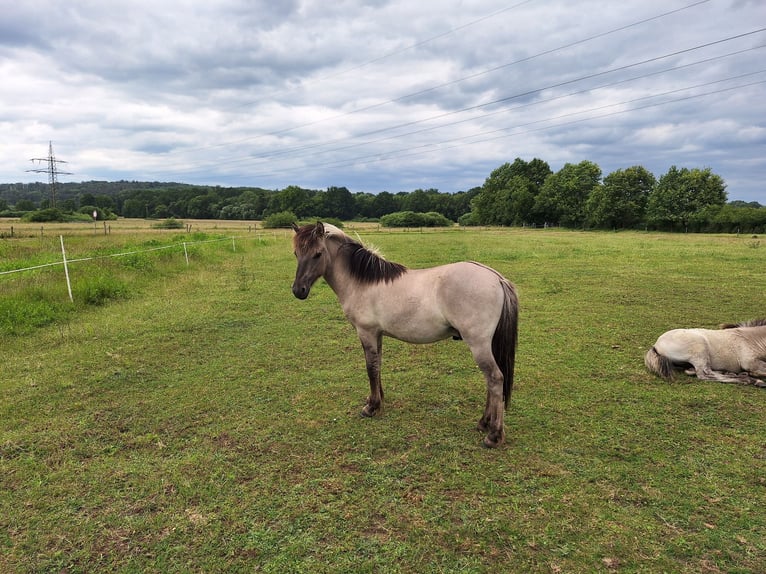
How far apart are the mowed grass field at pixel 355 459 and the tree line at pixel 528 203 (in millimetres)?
49693

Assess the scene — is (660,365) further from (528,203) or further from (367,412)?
(528,203)

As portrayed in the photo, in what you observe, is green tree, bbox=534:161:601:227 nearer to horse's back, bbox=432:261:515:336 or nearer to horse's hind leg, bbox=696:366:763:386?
horse's hind leg, bbox=696:366:763:386

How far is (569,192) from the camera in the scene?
58.4 m

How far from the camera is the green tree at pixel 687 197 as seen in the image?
151 feet

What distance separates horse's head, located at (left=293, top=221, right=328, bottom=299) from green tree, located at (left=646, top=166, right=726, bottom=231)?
55.1m

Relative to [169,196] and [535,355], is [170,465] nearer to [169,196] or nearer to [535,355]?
[535,355]

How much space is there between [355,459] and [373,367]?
96 centimetres

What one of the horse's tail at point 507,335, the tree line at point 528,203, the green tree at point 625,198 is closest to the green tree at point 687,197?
the tree line at point 528,203

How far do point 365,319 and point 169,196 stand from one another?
10089cm

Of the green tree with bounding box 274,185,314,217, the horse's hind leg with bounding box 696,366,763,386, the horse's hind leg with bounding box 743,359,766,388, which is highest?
the green tree with bounding box 274,185,314,217

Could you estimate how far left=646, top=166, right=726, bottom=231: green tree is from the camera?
45969 millimetres

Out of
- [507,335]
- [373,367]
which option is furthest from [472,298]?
[373,367]

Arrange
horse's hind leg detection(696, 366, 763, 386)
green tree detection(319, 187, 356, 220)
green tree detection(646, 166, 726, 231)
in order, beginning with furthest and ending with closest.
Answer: green tree detection(319, 187, 356, 220)
green tree detection(646, 166, 726, 231)
horse's hind leg detection(696, 366, 763, 386)

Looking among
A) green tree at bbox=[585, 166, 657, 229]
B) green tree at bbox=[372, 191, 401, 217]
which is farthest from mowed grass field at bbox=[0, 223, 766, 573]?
A: green tree at bbox=[372, 191, 401, 217]
